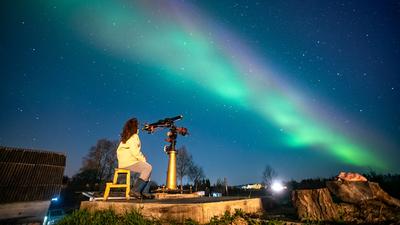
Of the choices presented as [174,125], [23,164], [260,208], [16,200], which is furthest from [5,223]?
[260,208]

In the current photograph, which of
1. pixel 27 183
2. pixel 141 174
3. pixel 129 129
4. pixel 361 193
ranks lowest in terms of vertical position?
pixel 361 193

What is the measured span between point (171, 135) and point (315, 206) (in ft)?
23.7

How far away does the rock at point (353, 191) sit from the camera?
5098 mm

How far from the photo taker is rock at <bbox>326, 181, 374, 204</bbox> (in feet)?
16.7

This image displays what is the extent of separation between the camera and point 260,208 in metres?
6.27

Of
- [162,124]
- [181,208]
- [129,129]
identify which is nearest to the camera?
[181,208]

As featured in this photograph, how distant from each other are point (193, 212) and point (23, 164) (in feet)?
96.1

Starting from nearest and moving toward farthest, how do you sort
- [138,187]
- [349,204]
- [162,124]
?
1. [349,204]
2. [138,187]
3. [162,124]

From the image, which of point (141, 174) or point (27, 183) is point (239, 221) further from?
point (27, 183)

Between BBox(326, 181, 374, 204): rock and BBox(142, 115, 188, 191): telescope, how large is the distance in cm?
667

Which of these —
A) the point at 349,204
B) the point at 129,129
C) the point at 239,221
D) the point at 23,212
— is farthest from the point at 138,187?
the point at 23,212

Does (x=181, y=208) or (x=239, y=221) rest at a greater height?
(x=181, y=208)

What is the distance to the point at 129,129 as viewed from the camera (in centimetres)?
738

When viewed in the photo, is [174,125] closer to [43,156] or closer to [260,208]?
[260,208]
